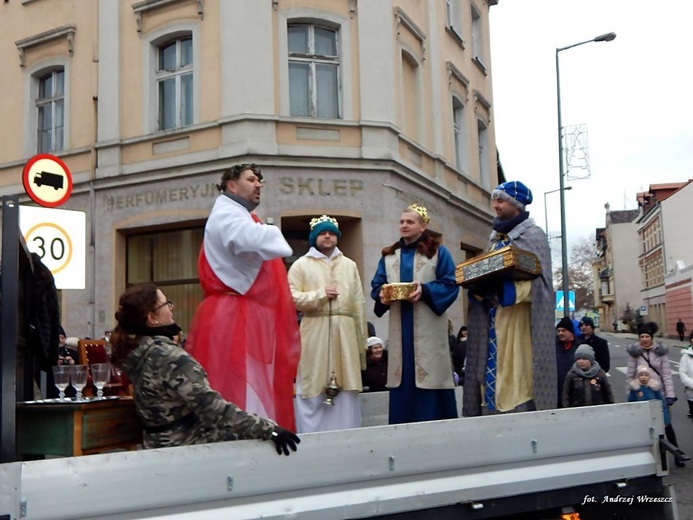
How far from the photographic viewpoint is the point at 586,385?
22.7 feet

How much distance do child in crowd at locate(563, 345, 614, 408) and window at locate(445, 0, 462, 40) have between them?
12.0 meters

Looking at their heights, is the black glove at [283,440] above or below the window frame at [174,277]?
below

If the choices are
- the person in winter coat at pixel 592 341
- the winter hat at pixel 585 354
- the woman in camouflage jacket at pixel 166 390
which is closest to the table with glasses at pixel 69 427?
the woman in camouflage jacket at pixel 166 390

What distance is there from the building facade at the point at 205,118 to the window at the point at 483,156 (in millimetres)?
4376

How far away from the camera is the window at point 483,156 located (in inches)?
763

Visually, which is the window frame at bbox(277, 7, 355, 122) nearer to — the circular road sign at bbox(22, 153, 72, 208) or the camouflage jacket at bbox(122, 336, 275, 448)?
the circular road sign at bbox(22, 153, 72, 208)

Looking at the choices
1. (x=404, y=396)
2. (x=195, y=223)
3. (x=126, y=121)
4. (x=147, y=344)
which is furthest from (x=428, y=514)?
A: (x=126, y=121)

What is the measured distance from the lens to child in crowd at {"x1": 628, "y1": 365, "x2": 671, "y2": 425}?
26.6ft

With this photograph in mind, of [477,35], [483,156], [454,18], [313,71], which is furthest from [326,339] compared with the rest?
[477,35]

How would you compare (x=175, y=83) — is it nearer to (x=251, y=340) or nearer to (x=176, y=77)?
(x=176, y=77)

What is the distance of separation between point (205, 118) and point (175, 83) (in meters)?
1.18

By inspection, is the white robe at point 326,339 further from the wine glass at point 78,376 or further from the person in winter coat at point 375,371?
the wine glass at point 78,376

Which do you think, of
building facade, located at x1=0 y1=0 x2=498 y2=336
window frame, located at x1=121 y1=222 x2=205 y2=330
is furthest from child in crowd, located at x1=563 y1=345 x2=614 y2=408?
window frame, located at x1=121 y1=222 x2=205 y2=330

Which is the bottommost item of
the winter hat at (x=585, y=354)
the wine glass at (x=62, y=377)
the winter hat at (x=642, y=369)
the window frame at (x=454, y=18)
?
the winter hat at (x=642, y=369)
